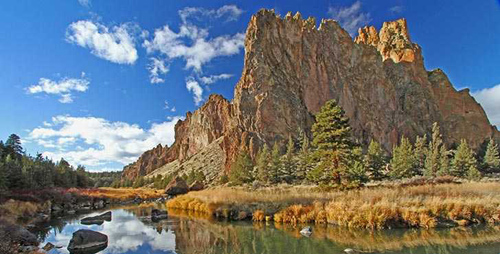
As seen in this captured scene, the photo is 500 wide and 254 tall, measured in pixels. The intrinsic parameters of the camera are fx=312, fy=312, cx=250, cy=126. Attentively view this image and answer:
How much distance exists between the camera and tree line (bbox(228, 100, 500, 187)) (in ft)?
80.1

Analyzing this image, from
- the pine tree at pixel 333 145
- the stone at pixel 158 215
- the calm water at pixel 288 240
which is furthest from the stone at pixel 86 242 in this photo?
the pine tree at pixel 333 145

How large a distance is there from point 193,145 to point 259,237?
175 metres

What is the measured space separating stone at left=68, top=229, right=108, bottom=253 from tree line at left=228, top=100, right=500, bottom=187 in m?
15.7

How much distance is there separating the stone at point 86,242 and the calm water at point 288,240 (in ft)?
1.37

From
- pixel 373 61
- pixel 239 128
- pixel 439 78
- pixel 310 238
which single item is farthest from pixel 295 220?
pixel 439 78

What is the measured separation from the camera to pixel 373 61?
141625mm

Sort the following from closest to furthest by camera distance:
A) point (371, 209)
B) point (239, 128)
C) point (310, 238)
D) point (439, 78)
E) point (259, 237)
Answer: point (310, 238)
point (259, 237)
point (371, 209)
point (239, 128)
point (439, 78)

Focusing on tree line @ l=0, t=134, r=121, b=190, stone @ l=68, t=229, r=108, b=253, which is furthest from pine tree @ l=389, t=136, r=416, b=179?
tree line @ l=0, t=134, r=121, b=190

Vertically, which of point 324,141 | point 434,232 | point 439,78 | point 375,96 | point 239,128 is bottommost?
point 434,232

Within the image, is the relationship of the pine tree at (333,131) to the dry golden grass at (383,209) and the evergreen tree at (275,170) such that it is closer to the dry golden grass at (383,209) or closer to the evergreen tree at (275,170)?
the dry golden grass at (383,209)

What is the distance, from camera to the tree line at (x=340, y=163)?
24406mm

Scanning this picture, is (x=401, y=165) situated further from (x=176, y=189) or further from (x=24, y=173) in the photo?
(x=24, y=173)

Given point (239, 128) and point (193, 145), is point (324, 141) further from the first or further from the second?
point (193, 145)

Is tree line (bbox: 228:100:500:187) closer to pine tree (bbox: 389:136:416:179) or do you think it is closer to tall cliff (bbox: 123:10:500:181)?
pine tree (bbox: 389:136:416:179)
